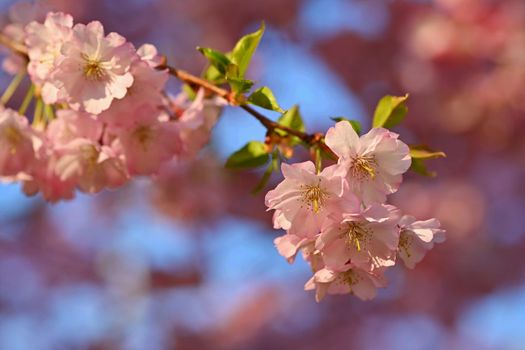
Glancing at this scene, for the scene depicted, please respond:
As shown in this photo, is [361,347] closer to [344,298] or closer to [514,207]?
[344,298]

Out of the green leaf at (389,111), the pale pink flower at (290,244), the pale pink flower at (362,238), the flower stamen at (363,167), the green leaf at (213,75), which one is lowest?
the pale pink flower at (362,238)

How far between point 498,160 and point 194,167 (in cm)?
286

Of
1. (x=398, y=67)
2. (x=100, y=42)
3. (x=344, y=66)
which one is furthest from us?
(x=344, y=66)

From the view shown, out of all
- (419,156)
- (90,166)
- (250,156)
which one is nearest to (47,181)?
(90,166)

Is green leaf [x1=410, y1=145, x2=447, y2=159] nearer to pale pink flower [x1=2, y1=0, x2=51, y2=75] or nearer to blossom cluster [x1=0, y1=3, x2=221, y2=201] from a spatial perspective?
blossom cluster [x1=0, y1=3, x2=221, y2=201]

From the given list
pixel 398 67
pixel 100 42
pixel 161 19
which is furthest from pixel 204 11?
pixel 100 42

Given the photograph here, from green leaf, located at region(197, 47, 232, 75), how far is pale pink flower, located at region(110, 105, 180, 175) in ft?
0.48

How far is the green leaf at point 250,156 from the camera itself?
1399 mm

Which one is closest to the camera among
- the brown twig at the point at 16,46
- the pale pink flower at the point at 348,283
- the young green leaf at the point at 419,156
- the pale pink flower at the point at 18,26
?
the pale pink flower at the point at 348,283

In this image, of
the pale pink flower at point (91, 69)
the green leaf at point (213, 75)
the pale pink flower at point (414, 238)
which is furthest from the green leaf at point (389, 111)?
the pale pink flower at point (91, 69)

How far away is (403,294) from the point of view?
23.1ft

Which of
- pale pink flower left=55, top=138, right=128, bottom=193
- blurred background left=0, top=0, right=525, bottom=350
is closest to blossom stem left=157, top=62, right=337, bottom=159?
pale pink flower left=55, top=138, right=128, bottom=193

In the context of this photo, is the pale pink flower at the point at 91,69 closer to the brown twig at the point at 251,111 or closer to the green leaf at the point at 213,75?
the brown twig at the point at 251,111

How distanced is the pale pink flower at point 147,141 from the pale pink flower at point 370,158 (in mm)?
401
